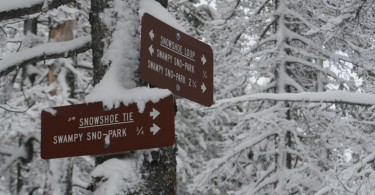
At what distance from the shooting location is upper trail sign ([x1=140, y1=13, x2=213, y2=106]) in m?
3.68

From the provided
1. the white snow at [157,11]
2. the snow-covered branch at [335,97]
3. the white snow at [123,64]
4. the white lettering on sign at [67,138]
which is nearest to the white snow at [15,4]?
the white snow at [123,64]

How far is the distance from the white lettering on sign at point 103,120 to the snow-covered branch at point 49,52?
104 cm

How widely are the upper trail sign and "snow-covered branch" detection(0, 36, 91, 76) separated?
991 millimetres

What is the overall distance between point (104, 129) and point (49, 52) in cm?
128

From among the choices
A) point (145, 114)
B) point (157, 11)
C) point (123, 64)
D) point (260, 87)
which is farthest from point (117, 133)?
point (260, 87)

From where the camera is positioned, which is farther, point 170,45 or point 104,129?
point 170,45

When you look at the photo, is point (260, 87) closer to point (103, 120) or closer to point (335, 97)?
point (335, 97)

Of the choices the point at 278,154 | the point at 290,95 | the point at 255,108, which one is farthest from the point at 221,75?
the point at 290,95

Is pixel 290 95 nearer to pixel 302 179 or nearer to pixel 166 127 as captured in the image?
pixel 166 127

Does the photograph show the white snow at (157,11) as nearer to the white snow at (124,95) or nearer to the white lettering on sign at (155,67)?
the white lettering on sign at (155,67)

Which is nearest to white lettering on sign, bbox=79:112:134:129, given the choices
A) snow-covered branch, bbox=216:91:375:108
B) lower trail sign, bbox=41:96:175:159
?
lower trail sign, bbox=41:96:175:159

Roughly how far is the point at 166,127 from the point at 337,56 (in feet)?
26.2

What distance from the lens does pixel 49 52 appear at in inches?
185

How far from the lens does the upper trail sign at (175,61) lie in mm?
3680
